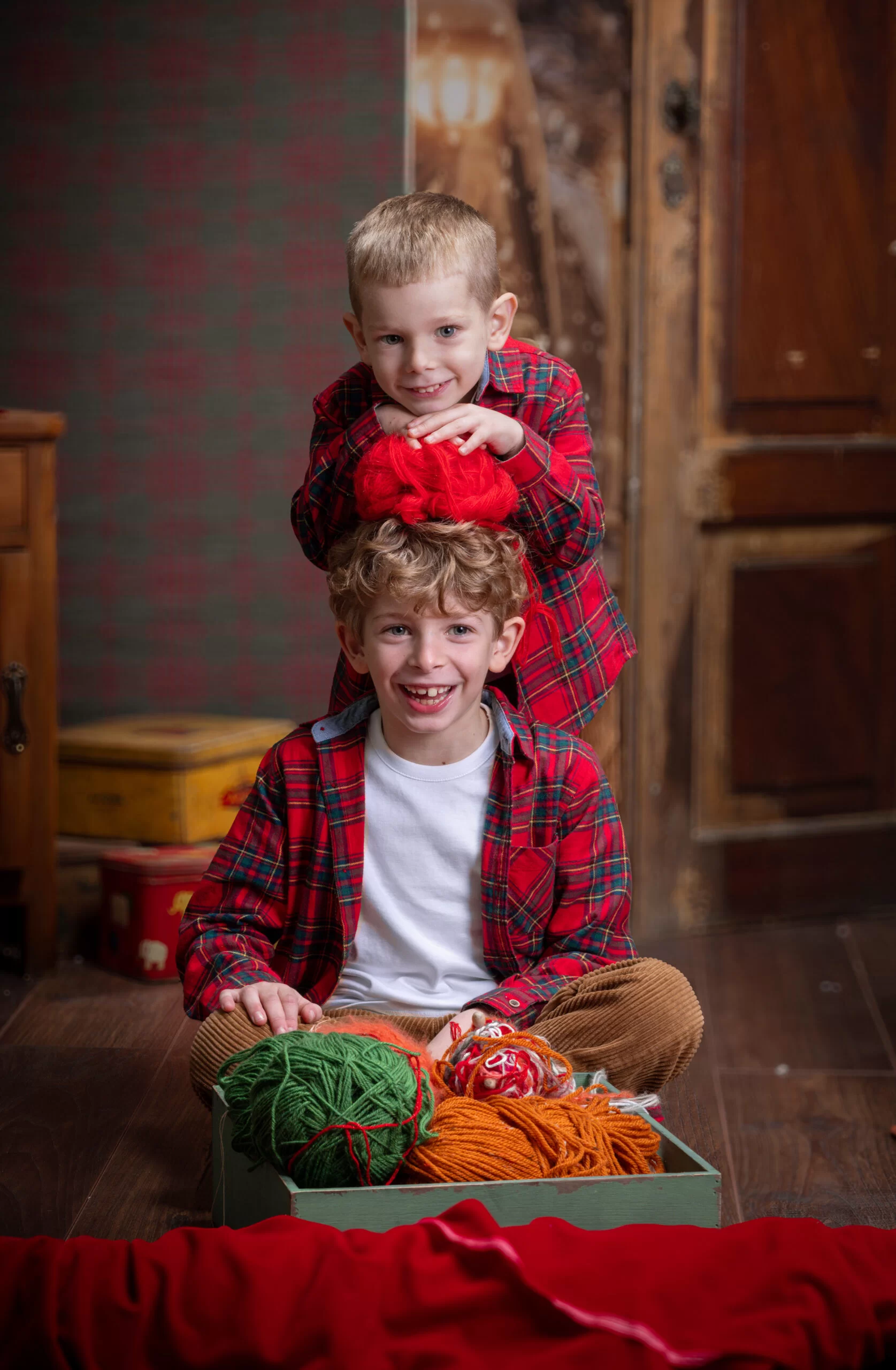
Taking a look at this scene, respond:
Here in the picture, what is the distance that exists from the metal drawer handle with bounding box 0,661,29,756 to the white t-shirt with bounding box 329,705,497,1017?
1089mm

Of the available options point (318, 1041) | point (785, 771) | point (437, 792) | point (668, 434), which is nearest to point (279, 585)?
point (668, 434)

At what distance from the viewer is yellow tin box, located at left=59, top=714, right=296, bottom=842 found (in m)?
2.80

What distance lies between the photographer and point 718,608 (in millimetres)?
2945

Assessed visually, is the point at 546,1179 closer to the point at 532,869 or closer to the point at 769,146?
the point at 532,869

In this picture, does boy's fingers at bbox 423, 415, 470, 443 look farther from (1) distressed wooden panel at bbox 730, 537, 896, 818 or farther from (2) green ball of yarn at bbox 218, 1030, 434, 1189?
(1) distressed wooden panel at bbox 730, 537, 896, 818

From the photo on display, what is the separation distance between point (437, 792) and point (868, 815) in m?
1.64

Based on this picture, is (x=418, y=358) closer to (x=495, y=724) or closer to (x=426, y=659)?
(x=426, y=659)

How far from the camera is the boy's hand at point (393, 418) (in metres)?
1.59

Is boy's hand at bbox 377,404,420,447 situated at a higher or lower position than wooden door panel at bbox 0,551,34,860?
higher

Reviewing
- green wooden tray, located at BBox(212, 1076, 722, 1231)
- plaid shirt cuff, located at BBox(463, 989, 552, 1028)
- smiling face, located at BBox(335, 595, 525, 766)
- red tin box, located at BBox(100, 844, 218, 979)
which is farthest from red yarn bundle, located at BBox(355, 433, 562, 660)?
red tin box, located at BBox(100, 844, 218, 979)

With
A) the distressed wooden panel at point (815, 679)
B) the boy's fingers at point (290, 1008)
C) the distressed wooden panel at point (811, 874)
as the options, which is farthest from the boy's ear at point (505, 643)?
the distressed wooden panel at point (811, 874)

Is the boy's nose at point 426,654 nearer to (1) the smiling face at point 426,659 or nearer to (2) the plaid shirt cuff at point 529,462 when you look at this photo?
(1) the smiling face at point 426,659

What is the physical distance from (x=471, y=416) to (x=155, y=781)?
1465 millimetres

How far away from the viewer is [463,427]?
5.10ft
